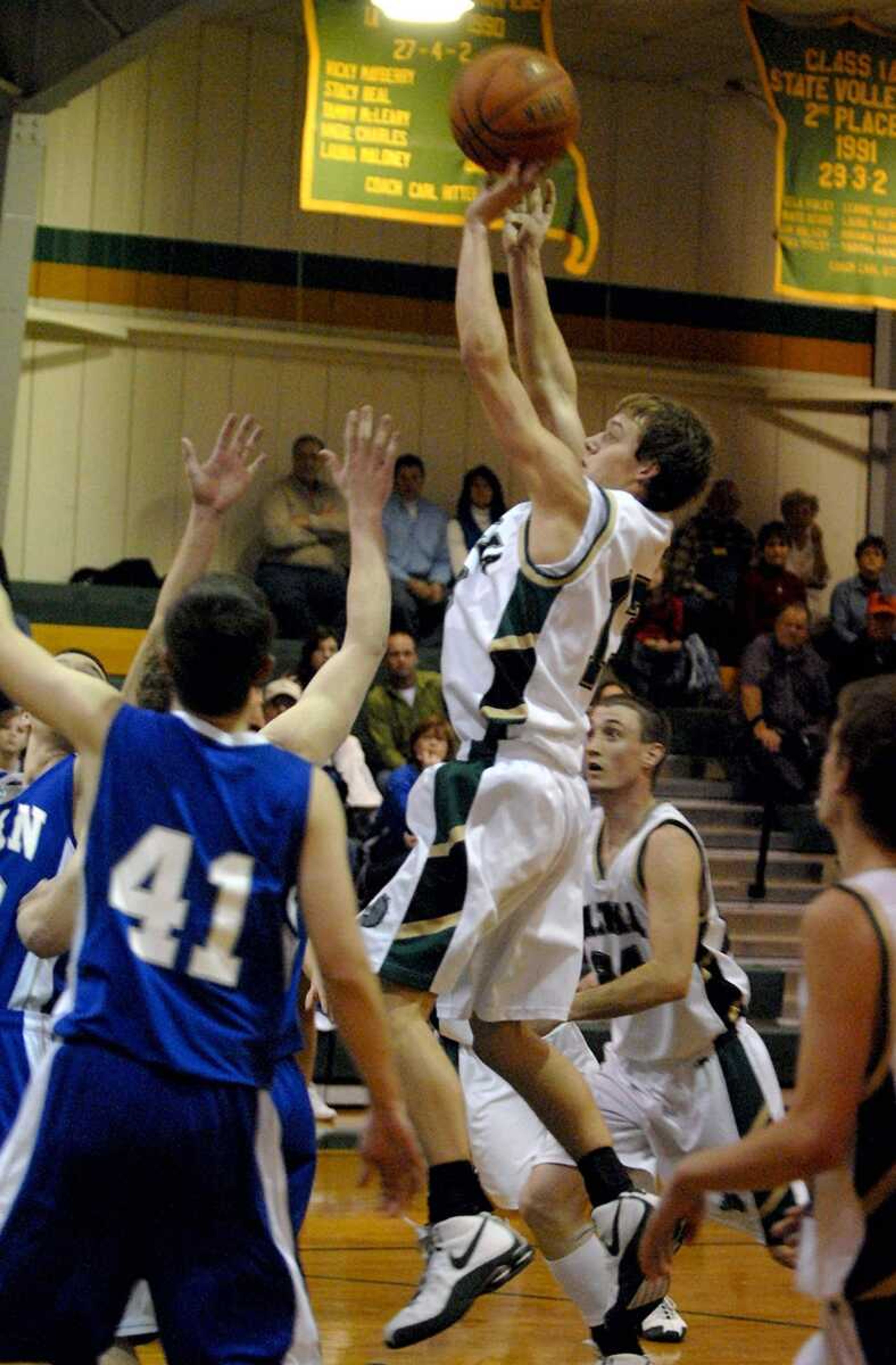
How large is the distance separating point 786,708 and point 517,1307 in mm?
6406

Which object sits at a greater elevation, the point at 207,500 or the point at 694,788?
the point at 207,500

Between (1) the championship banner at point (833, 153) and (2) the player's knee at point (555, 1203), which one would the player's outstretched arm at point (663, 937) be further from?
(1) the championship banner at point (833, 153)

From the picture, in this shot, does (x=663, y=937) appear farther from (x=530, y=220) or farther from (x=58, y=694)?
(x=58, y=694)

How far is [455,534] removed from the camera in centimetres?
1273

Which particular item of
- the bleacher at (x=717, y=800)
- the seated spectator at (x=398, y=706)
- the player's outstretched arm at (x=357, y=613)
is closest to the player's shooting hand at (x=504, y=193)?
the player's outstretched arm at (x=357, y=613)

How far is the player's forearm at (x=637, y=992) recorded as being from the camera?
→ 4.36 m

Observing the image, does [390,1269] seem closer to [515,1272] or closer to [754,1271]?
[754,1271]

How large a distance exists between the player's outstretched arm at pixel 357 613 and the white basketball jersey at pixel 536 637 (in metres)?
0.38

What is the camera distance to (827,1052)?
235 centimetres

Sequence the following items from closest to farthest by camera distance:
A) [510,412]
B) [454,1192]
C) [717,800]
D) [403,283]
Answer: [454,1192], [510,412], [717,800], [403,283]

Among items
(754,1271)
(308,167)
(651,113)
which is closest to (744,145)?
(651,113)

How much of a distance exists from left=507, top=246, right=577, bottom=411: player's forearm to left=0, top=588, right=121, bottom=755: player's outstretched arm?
170 centimetres

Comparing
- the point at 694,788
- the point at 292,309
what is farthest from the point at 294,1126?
the point at 292,309

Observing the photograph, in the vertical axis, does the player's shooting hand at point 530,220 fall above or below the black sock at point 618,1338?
above
